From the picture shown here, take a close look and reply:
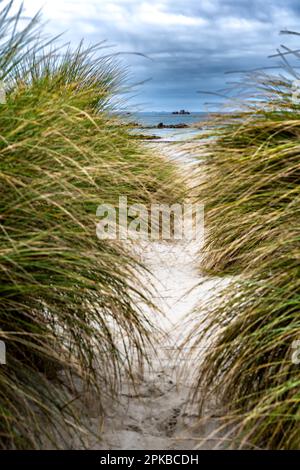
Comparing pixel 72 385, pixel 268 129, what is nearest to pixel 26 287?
pixel 72 385

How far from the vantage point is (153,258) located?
15.6 feet

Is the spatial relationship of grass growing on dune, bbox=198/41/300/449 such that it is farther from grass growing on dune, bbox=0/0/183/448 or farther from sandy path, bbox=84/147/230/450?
grass growing on dune, bbox=0/0/183/448

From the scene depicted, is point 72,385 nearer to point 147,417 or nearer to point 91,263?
point 147,417

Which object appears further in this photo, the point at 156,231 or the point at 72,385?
the point at 156,231

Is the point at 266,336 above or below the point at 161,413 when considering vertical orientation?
above

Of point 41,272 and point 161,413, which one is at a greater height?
point 41,272

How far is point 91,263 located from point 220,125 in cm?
169

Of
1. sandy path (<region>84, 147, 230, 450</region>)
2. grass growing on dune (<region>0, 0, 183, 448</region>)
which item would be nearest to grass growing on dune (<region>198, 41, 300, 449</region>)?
→ sandy path (<region>84, 147, 230, 450</region>)

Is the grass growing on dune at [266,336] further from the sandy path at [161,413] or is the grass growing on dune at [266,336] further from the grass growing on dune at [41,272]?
the grass growing on dune at [41,272]

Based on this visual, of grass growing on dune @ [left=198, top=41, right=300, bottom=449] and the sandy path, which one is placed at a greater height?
grass growing on dune @ [left=198, top=41, right=300, bottom=449]

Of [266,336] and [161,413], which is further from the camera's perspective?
[161,413]

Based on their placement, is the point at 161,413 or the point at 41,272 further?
the point at 161,413

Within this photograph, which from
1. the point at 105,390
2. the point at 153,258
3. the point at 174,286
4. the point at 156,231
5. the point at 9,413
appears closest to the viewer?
the point at 9,413

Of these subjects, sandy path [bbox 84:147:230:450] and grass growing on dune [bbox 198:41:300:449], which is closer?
grass growing on dune [bbox 198:41:300:449]
